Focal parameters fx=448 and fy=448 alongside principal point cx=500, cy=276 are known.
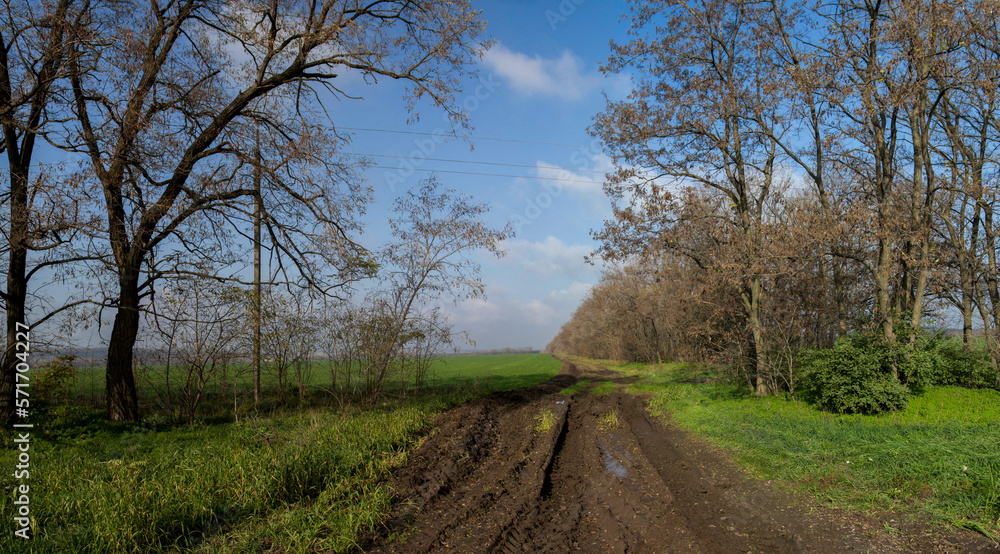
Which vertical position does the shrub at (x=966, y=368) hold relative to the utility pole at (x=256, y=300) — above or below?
below

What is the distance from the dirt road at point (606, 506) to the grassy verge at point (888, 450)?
1.24ft

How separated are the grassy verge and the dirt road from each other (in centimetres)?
38

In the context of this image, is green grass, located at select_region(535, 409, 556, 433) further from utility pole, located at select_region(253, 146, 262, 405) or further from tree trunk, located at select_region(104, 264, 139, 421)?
tree trunk, located at select_region(104, 264, 139, 421)

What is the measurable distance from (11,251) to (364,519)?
33.7 feet

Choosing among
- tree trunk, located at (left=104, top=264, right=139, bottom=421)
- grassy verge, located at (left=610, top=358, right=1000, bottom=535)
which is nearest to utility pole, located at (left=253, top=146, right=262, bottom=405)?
tree trunk, located at (left=104, top=264, right=139, bottom=421)

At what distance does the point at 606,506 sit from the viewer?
221 inches

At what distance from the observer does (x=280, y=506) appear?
211 inches

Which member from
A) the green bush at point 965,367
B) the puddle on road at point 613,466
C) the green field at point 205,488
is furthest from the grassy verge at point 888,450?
the green field at point 205,488

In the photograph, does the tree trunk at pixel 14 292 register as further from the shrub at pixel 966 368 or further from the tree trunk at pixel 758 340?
the shrub at pixel 966 368

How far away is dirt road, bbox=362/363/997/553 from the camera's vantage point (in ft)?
14.8

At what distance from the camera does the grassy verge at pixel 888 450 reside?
486 centimetres

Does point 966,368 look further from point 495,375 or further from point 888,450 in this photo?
point 495,375

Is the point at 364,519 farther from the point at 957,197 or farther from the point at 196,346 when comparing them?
the point at 957,197

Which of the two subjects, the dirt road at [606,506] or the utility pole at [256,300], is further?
the utility pole at [256,300]
